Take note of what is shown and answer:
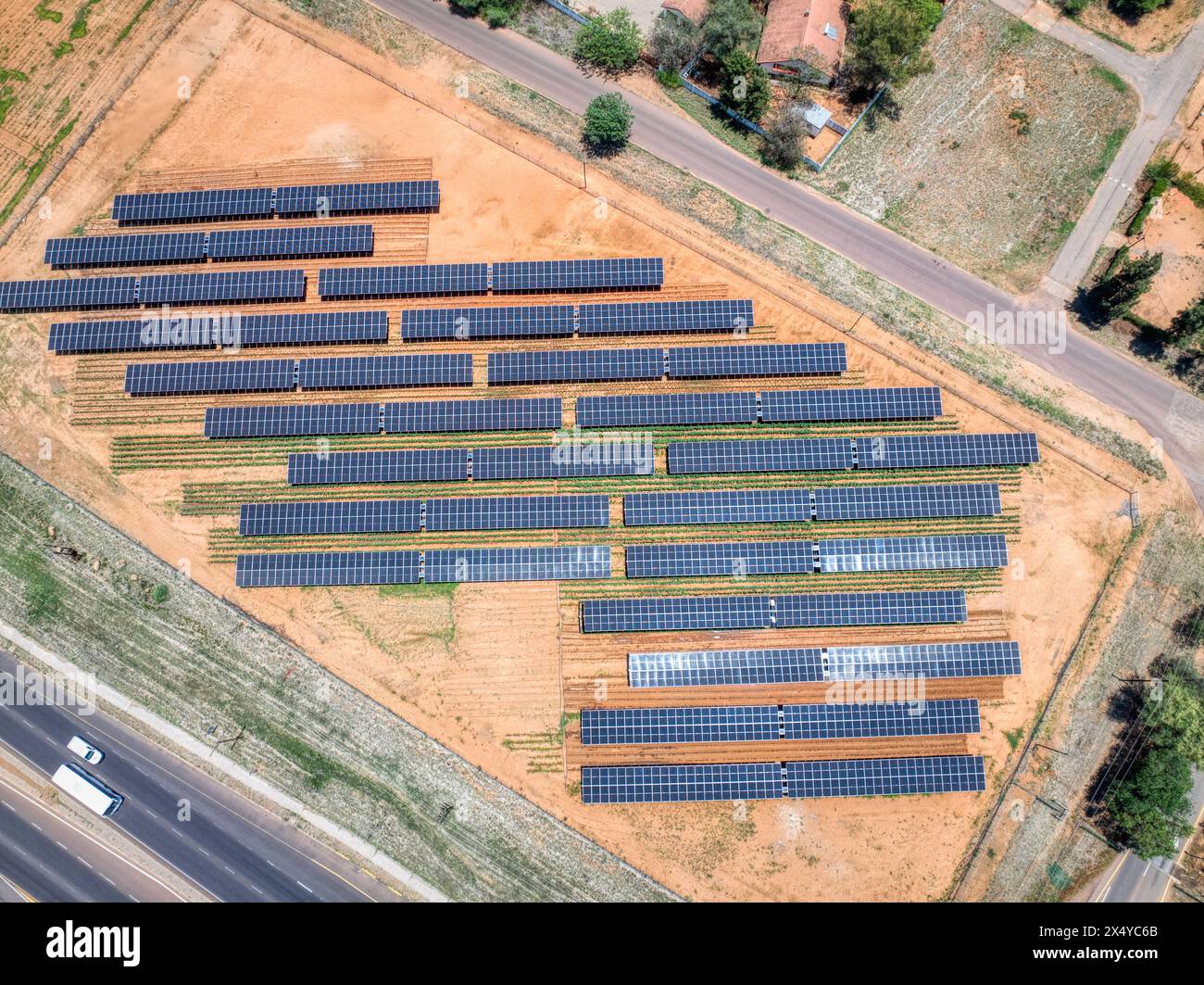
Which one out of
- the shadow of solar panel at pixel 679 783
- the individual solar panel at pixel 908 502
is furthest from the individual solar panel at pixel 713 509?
the shadow of solar panel at pixel 679 783

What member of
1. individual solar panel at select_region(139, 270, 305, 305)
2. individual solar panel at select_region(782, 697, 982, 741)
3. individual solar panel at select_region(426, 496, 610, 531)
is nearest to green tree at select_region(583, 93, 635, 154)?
individual solar panel at select_region(139, 270, 305, 305)

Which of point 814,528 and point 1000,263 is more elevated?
point 1000,263

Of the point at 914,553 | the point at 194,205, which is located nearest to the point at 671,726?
the point at 914,553

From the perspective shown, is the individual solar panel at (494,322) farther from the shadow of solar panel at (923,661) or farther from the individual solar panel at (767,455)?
the shadow of solar panel at (923,661)
